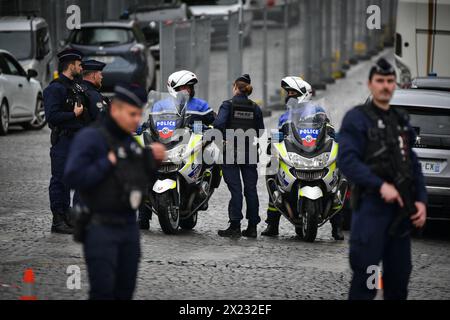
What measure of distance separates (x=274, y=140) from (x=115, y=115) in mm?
5620

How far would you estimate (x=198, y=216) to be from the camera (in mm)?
14320

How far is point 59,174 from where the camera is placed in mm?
12430

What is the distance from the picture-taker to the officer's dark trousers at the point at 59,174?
40.8 feet

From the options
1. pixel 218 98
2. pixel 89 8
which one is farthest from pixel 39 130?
pixel 89 8

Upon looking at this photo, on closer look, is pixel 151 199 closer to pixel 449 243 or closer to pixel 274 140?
pixel 274 140

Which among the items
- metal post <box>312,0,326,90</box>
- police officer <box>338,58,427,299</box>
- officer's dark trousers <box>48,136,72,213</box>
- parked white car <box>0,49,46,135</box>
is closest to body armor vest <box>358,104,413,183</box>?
police officer <box>338,58,427,299</box>

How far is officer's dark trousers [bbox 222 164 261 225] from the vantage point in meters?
12.8

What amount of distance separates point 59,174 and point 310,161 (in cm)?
257

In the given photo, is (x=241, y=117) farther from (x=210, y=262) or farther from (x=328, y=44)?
(x=328, y=44)

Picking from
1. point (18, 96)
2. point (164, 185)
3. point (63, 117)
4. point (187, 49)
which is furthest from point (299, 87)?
point (18, 96)

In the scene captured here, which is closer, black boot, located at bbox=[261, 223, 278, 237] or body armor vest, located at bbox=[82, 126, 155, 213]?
body armor vest, located at bbox=[82, 126, 155, 213]

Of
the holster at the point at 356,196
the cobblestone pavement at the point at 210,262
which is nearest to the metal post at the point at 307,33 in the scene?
the cobblestone pavement at the point at 210,262

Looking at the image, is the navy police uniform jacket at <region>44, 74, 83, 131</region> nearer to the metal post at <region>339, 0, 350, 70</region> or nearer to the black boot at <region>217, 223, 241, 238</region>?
the black boot at <region>217, 223, 241, 238</region>

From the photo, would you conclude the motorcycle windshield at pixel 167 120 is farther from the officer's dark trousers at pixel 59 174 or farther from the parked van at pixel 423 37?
the parked van at pixel 423 37
